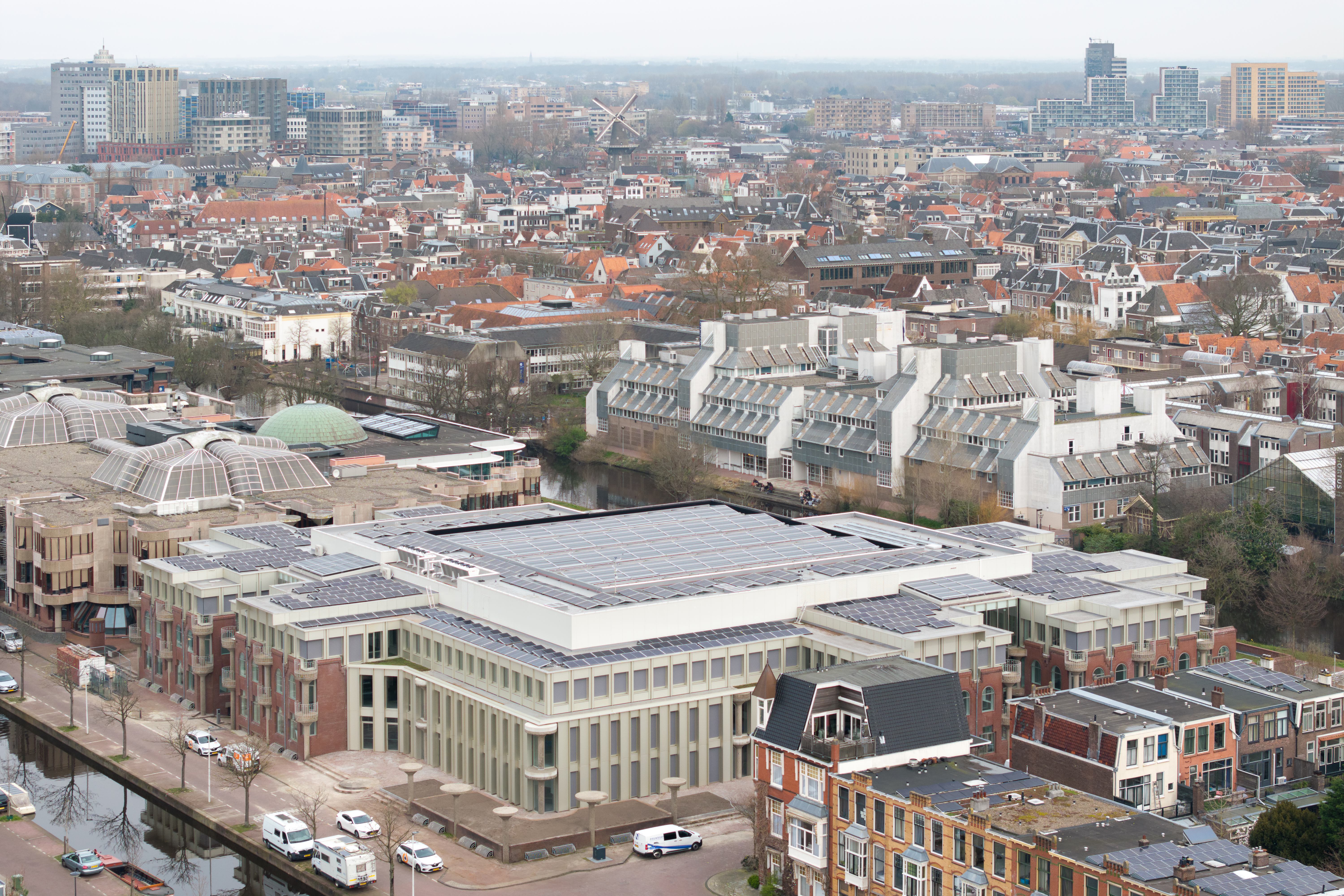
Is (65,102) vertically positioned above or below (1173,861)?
above

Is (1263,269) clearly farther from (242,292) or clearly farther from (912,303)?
(242,292)

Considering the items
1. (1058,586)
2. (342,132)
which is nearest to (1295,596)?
(1058,586)

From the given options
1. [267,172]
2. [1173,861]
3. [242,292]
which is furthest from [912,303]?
[267,172]

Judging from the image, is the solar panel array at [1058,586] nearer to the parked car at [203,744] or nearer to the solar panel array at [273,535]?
the solar panel array at [273,535]

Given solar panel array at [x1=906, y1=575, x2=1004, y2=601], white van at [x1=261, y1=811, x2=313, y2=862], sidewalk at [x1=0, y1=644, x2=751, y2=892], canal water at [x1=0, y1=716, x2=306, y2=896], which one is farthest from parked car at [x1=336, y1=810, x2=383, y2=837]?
solar panel array at [x1=906, y1=575, x2=1004, y2=601]

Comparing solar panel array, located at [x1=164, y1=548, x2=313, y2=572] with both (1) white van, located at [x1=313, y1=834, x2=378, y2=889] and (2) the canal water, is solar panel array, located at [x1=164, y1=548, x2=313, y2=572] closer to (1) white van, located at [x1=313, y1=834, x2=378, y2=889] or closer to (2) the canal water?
(2) the canal water

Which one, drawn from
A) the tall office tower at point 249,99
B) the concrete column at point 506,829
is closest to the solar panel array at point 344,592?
the concrete column at point 506,829
